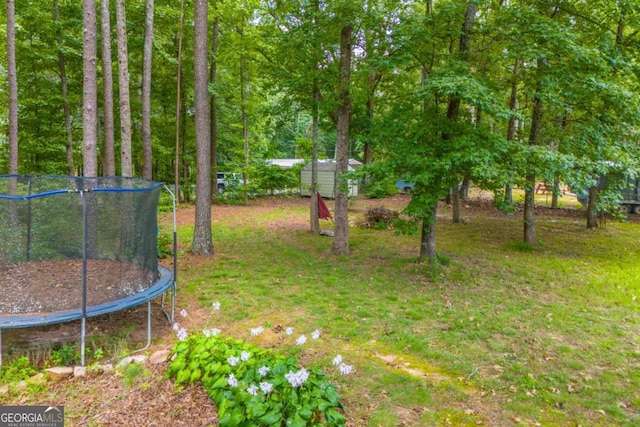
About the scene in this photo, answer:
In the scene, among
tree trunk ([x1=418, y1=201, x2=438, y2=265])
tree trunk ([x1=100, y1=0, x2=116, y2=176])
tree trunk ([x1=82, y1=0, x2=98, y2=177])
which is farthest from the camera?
tree trunk ([x1=100, y1=0, x2=116, y2=176])

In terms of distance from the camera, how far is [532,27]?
5395 millimetres

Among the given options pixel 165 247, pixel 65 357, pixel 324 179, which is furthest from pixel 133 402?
pixel 324 179

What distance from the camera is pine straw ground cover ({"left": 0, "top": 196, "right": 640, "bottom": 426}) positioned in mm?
2865

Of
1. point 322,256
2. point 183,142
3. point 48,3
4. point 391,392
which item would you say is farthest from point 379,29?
point 183,142

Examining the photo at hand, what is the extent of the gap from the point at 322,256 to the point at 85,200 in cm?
470

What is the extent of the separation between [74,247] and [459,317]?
4460mm

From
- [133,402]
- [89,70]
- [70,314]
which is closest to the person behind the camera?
[133,402]

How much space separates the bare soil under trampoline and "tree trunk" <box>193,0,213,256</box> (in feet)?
9.19

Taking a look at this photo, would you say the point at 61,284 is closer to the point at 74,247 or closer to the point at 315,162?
the point at 74,247

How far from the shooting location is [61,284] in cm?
398

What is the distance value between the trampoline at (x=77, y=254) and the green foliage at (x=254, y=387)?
1179mm

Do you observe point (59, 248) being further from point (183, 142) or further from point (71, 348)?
point (183, 142)

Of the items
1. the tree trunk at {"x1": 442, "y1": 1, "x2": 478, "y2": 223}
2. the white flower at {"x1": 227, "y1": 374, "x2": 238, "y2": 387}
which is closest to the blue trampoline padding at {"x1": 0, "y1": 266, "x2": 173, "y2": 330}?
the white flower at {"x1": 227, "y1": 374, "x2": 238, "y2": 387}

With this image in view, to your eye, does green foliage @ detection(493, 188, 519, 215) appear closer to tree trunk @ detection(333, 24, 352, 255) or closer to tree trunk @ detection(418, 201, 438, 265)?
tree trunk @ detection(418, 201, 438, 265)
